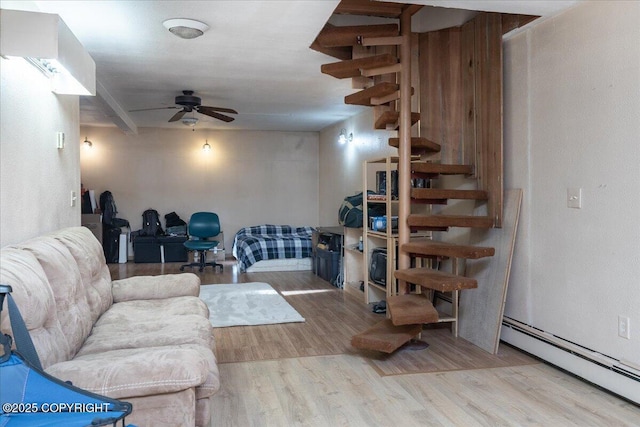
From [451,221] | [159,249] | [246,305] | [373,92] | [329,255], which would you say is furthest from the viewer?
[159,249]

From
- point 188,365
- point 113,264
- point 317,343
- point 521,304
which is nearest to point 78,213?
point 317,343

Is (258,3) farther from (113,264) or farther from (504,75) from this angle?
(113,264)

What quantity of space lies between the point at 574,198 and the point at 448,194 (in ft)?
3.04

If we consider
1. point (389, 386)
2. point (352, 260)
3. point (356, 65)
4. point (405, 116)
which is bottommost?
point (389, 386)

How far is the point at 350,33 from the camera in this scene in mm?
3887

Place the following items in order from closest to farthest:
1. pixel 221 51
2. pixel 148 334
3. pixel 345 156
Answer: pixel 148 334 < pixel 221 51 < pixel 345 156

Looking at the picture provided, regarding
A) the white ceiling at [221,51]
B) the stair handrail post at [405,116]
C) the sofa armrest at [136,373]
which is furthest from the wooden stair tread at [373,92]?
the sofa armrest at [136,373]

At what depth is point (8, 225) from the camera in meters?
2.39

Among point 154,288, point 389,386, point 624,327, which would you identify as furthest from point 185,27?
point 624,327

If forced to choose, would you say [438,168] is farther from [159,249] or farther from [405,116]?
[159,249]

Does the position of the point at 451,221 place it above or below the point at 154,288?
above

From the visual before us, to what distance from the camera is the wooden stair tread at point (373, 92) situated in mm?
3922

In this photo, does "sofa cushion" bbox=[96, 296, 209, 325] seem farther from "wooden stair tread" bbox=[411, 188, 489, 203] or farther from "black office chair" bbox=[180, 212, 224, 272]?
"black office chair" bbox=[180, 212, 224, 272]

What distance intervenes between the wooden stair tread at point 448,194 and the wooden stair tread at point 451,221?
0.51 feet
